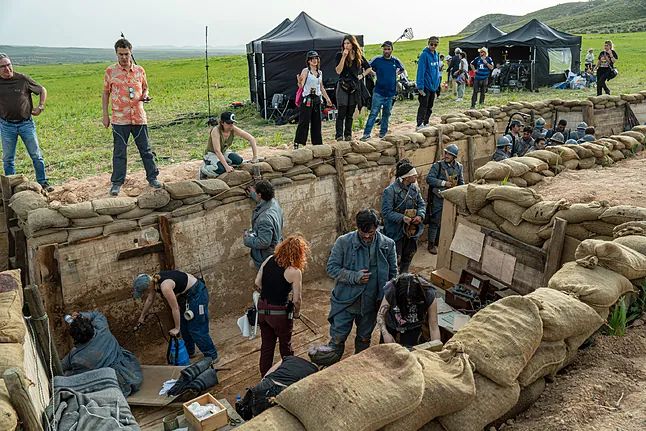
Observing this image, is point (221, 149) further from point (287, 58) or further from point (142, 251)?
point (287, 58)

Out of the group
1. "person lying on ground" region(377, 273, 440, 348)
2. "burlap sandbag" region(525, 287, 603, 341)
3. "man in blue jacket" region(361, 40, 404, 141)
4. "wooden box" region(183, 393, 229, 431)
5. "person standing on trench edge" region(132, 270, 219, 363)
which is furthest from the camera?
"man in blue jacket" region(361, 40, 404, 141)

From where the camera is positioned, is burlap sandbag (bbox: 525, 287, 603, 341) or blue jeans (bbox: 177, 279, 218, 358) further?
blue jeans (bbox: 177, 279, 218, 358)

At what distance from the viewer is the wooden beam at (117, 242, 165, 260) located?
7164 mm

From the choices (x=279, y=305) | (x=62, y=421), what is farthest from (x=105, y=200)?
(x=62, y=421)

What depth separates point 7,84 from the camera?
7527 millimetres

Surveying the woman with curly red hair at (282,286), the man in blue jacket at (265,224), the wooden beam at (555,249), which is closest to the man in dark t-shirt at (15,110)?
the man in blue jacket at (265,224)

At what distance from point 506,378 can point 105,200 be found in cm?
532

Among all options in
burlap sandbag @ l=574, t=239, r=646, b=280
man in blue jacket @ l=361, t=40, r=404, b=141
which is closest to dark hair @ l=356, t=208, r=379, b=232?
burlap sandbag @ l=574, t=239, r=646, b=280

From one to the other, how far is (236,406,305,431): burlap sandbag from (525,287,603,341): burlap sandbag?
1.92m

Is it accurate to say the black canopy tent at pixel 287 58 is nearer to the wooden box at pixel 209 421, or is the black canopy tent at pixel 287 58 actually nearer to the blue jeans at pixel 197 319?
the blue jeans at pixel 197 319

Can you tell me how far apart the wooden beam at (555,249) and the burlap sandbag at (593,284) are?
1.48 m

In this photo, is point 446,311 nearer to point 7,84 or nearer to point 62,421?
point 62,421

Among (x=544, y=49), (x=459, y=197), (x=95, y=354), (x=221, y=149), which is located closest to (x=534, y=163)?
(x=459, y=197)

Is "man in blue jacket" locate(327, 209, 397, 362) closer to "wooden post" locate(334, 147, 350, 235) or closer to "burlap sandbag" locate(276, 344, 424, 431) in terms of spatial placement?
"burlap sandbag" locate(276, 344, 424, 431)
